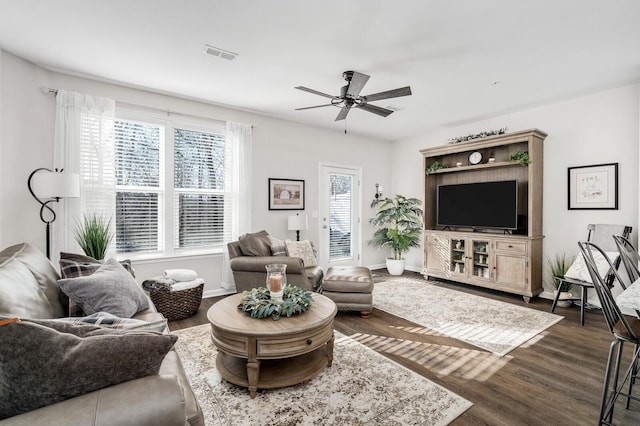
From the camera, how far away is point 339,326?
10.8 ft

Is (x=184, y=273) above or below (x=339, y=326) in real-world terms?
above

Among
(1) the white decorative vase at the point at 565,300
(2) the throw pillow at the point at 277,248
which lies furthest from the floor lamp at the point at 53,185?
(1) the white decorative vase at the point at 565,300

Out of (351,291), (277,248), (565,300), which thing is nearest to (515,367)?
(351,291)

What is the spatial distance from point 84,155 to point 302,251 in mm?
2847

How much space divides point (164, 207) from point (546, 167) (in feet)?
17.6

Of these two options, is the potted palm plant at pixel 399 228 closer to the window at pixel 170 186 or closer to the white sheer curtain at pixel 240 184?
the white sheer curtain at pixel 240 184

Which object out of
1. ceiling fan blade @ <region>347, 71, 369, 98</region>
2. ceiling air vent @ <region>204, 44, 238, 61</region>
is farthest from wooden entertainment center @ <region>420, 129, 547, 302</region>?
ceiling air vent @ <region>204, 44, 238, 61</region>

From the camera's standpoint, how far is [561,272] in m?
4.11

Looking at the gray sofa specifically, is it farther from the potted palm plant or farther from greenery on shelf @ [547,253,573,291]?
the potted palm plant

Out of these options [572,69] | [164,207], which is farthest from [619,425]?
[164,207]

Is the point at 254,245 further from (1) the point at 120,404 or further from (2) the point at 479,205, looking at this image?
(2) the point at 479,205

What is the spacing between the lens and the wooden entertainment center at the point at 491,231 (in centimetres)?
426

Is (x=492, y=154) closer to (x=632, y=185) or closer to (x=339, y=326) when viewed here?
(x=632, y=185)

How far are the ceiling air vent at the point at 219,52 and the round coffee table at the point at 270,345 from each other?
2.33 m
